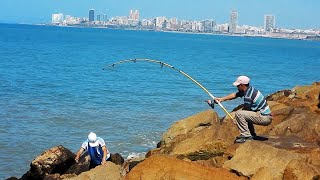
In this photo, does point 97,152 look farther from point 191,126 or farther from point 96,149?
point 191,126

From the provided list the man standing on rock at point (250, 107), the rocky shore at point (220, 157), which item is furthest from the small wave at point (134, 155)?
the man standing on rock at point (250, 107)

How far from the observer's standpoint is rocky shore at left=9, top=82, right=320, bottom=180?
824cm

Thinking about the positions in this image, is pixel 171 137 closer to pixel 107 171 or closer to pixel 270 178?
pixel 107 171

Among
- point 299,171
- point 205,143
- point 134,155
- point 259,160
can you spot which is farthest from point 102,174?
point 134,155

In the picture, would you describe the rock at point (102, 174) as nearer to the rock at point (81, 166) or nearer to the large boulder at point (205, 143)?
the large boulder at point (205, 143)

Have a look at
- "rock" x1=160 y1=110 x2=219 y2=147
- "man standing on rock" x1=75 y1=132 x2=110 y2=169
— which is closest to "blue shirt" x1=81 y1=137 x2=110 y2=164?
"man standing on rock" x1=75 y1=132 x2=110 y2=169

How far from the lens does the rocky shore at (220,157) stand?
8242 mm

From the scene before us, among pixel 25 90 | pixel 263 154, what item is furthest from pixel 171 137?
pixel 25 90

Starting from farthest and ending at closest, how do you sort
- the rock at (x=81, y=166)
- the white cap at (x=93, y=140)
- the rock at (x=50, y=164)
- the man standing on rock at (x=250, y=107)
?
the rock at (x=50, y=164), the rock at (x=81, y=166), the white cap at (x=93, y=140), the man standing on rock at (x=250, y=107)

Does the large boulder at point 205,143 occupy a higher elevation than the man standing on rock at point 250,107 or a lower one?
lower

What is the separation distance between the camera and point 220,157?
976cm

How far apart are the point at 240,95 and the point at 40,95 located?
75.1ft

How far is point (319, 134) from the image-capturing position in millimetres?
11062

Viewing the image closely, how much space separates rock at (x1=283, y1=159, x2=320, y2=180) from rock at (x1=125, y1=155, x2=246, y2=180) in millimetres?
761
